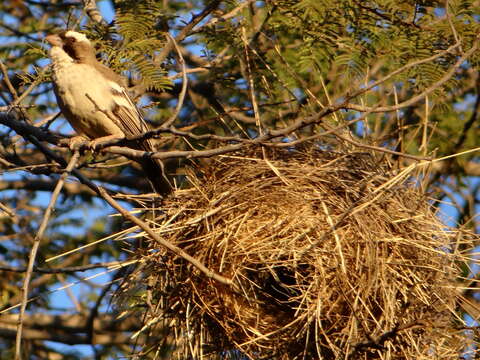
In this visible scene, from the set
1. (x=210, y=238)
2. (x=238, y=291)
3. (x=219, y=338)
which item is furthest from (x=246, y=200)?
(x=219, y=338)

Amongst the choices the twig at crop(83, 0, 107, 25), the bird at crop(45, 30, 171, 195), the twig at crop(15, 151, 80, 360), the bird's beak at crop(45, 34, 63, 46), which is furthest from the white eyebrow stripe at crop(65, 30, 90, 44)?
the twig at crop(15, 151, 80, 360)

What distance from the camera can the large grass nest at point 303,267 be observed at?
11.7 ft

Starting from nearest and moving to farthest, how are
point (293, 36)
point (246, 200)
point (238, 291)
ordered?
point (238, 291) < point (246, 200) < point (293, 36)

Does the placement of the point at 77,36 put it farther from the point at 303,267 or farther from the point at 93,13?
the point at 303,267

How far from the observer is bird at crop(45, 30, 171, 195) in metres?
4.50

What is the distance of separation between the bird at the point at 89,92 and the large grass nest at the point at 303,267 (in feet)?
2.36

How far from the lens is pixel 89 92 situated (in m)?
4.53

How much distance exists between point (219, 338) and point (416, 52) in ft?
6.57

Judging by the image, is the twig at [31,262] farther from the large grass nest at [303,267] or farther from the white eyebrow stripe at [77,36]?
the white eyebrow stripe at [77,36]

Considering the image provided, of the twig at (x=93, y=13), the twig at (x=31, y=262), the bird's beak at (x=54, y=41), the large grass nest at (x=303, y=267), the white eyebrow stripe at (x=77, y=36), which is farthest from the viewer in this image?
the twig at (x=93, y=13)

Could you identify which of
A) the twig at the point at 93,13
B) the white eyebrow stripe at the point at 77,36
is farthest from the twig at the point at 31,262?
the twig at the point at 93,13

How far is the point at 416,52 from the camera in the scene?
13.8ft

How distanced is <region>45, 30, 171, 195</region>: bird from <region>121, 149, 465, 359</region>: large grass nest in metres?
0.72

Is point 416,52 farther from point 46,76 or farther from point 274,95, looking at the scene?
point 46,76
